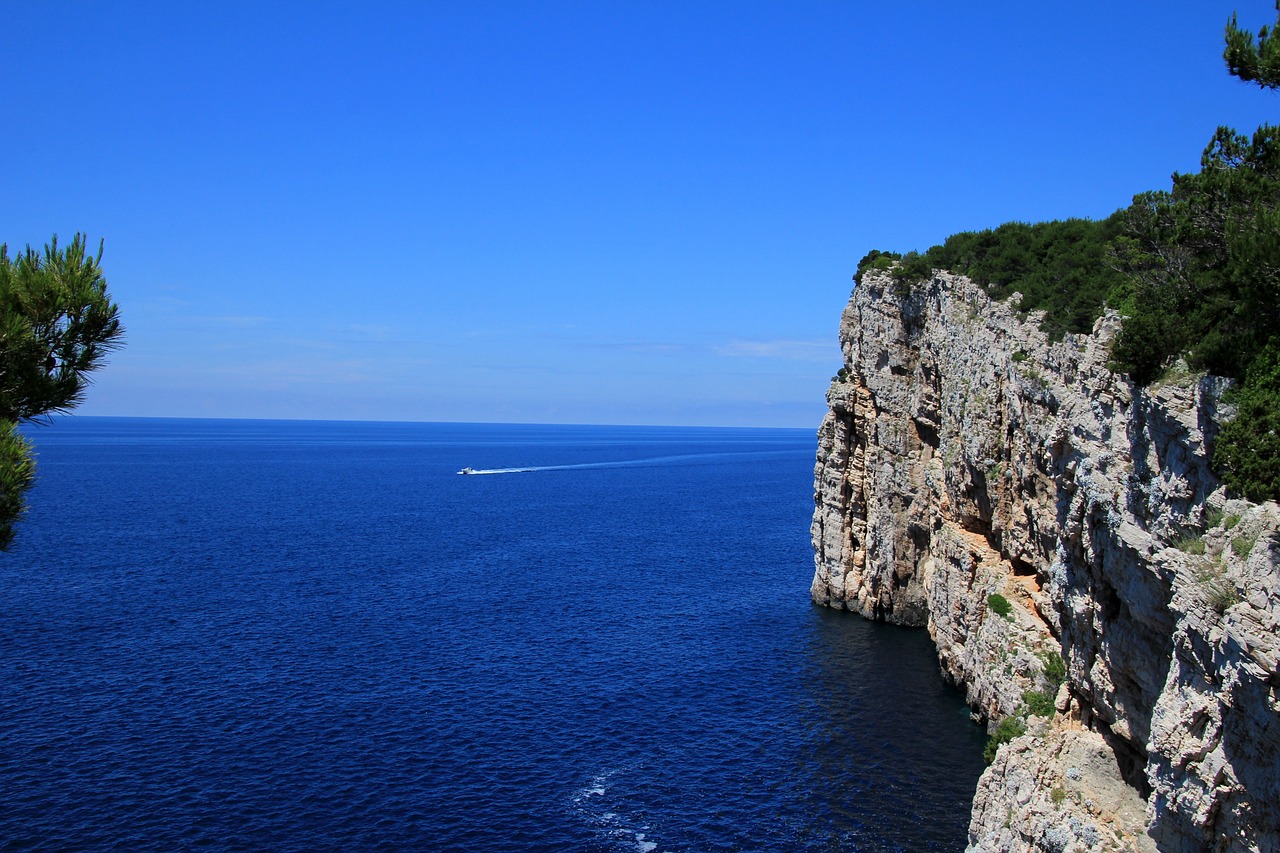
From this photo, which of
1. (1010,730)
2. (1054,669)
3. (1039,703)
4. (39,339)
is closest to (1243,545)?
(1039,703)

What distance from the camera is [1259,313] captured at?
76.8ft

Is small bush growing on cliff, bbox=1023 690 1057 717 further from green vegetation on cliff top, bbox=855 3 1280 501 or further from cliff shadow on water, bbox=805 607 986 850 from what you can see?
green vegetation on cliff top, bbox=855 3 1280 501

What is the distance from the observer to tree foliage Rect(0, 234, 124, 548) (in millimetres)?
20875

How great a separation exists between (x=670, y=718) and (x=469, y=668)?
14.7 m

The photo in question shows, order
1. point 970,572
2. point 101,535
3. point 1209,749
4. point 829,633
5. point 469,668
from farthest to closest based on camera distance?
point 101,535 → point 829,633 → point 469,668 → point 970,572 → point 1209,749

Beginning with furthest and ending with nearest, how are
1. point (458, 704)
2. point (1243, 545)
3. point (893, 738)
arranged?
point (458, 704) → point (893, 738) → point (1243, 545)

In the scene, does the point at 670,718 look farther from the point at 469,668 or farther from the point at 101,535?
the point at 101,535

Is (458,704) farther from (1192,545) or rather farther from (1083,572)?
(1192,545)

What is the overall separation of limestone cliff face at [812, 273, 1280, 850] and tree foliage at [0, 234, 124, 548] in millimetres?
27028

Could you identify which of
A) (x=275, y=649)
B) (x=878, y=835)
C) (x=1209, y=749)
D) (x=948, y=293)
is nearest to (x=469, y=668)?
(x=275, y=649)

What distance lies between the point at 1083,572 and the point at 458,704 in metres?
34.2

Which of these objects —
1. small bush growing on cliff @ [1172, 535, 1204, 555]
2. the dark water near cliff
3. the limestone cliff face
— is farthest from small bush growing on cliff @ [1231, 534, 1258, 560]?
the dark water near cliff

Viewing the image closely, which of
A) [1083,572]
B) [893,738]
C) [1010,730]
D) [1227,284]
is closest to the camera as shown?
[1227,284]

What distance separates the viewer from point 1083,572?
31.8 meters
